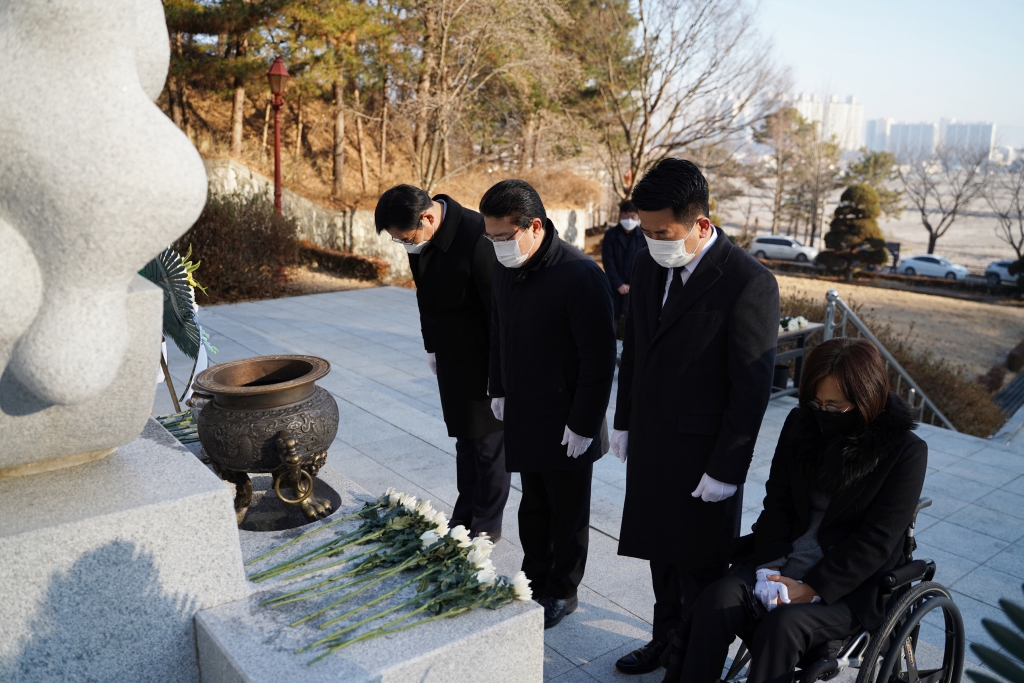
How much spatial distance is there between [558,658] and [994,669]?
234 centimetres

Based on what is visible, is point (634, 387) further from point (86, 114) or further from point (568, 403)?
point (86, 114)

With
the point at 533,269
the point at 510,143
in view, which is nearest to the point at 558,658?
the point at 533,269

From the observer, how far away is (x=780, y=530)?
257 cm

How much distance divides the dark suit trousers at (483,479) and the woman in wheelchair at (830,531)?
1462 millimetres

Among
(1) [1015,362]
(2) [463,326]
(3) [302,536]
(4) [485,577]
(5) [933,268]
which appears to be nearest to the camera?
(4) [485,577]

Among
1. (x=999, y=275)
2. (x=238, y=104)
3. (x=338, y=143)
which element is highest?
(x=238, y=104)

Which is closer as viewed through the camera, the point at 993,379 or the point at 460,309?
the point at 460,309

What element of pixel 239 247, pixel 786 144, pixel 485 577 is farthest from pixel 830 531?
pixel 786 144

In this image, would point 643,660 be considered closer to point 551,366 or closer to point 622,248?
point 551,366

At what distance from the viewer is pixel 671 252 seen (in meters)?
2.67

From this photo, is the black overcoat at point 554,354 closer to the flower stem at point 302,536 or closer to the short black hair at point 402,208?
the short black hair at point 402,208

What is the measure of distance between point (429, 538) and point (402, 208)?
5.07 feet

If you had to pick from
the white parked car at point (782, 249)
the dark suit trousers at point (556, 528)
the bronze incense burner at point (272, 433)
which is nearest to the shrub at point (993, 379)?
the dark suit trousers at point (556, 528)

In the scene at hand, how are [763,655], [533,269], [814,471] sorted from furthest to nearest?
[533,269] < [814,471] < [763,655]
